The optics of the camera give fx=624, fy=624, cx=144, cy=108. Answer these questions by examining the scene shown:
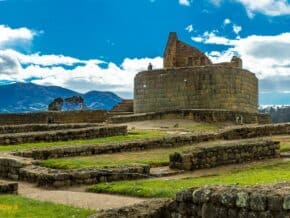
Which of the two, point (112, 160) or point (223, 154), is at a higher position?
point (223, 154)

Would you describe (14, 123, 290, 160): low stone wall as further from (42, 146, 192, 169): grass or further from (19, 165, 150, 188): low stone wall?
(19, 165, 150, 188): low stone wall

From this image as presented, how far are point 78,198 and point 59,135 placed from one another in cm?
1451

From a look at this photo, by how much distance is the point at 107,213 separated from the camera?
10.2 m

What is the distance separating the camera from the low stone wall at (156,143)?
22.0 m

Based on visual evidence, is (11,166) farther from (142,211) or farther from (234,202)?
(234,202)

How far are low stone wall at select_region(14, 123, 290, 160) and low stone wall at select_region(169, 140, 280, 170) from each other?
14.4 feet

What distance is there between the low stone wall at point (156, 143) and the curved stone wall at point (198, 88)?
16784mm

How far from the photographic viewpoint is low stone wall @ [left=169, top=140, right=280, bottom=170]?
19297 mm

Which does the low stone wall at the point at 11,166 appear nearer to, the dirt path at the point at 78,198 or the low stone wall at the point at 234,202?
the dirt path at the point at 78,198

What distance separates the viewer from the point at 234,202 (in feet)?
27.7

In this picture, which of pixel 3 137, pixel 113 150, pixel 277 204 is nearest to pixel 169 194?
pixel 277 204

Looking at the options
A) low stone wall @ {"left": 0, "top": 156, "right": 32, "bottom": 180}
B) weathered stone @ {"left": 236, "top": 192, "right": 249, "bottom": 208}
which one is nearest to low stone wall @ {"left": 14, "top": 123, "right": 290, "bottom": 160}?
low stone wall @ {"left": 0, "top": 156, "right": 32, "bottom": 180}

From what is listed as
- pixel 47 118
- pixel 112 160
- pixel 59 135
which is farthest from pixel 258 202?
pixel 47 118

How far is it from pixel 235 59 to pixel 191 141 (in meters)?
30.1
